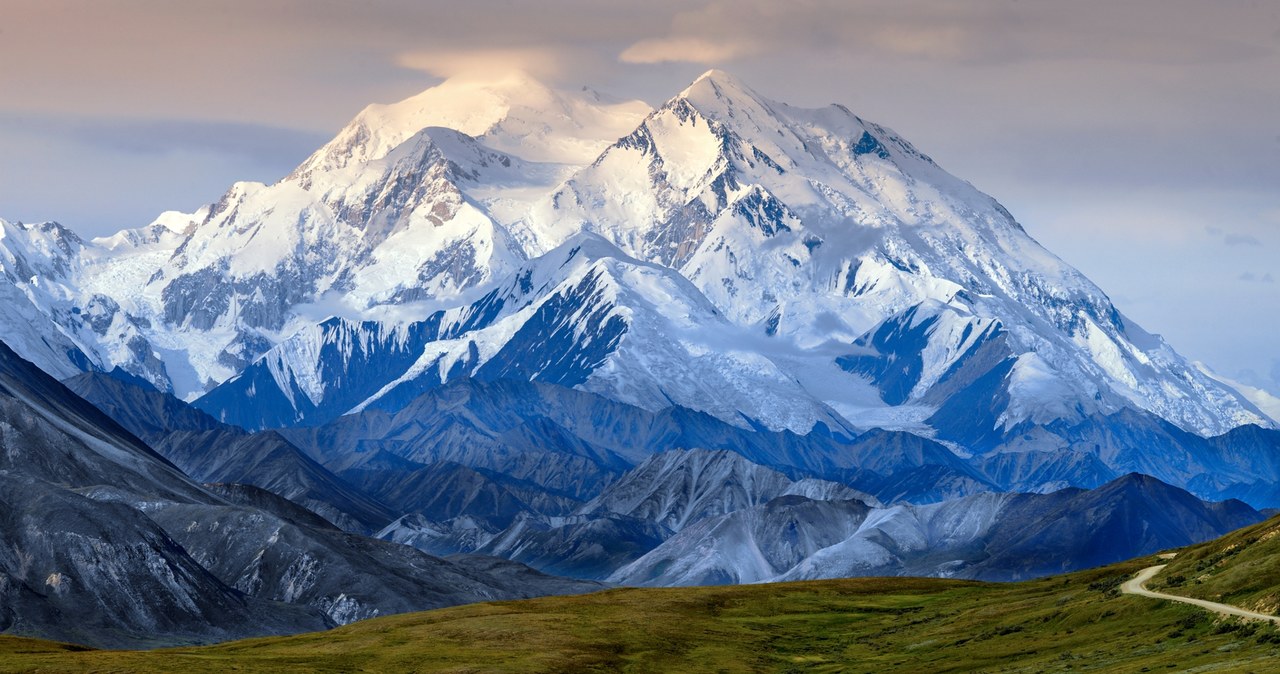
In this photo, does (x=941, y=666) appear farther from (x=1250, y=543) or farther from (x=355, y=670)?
(x=355, y=670)

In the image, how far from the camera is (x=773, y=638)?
144 metres

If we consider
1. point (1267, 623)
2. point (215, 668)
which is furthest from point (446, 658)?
point (1267, 623)

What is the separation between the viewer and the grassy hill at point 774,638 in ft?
372

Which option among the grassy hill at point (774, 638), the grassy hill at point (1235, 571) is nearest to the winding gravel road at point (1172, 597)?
the grassy hill at point (1235, 571)

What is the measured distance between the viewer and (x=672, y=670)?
127 m

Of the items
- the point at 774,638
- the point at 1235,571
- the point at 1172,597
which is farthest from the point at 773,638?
the point at 1235,571

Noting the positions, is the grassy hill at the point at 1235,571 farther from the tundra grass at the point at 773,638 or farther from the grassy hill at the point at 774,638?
the tundra grass at the point at 773,638

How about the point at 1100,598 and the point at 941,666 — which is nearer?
the point at 941,666

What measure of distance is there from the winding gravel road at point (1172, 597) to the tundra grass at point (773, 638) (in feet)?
3.10

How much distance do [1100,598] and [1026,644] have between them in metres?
10.6

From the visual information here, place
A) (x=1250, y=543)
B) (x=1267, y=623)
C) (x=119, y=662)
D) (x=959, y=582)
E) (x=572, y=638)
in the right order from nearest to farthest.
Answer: (x=1267, y=623) < (x=119, y=662) < (x=1250, y=543) < (x=572, y=638) < (x=959, y=582)

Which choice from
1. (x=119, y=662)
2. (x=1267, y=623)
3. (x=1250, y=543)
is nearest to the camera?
(x=1267, y=623)

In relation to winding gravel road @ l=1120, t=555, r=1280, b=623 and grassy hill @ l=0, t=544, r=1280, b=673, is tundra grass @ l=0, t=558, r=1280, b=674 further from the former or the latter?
winding gravel road @ l=1120, t=555, r=1280, b=623

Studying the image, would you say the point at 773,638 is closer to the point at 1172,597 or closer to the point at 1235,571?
the point at 1172,597
